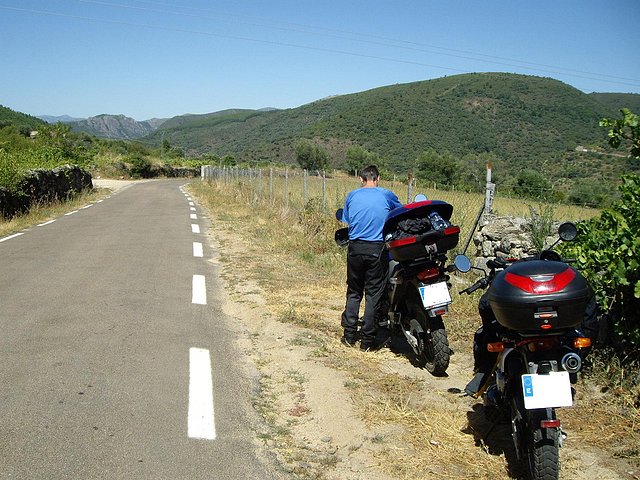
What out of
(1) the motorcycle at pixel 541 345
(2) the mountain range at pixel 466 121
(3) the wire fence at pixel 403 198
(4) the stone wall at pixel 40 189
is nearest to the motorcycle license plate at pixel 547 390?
(1) the motorcycle at pixel 541 345

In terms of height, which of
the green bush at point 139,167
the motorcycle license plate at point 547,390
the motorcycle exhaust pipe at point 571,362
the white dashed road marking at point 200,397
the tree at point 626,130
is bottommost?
the green bush at point 139,167

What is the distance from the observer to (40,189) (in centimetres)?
1966

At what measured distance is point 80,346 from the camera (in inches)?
223

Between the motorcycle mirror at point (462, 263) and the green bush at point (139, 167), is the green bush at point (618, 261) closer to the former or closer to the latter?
the motorcycle mirror at point (462, 263)

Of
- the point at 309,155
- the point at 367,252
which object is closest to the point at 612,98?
the point at 309,155

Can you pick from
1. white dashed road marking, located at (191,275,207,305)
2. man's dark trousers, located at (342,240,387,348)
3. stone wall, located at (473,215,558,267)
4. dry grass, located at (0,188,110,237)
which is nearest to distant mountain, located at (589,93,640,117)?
dry grass, located at (0,188,110,237)

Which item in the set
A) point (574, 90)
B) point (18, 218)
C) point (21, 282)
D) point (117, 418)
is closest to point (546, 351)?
point (117, 418)

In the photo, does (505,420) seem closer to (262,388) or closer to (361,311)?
(262,388)

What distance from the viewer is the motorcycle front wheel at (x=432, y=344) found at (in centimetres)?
517

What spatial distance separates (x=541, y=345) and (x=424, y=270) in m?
1.97

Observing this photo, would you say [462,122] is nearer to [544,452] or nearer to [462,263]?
[462,263]

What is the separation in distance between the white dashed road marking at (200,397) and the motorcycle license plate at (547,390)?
201 cm

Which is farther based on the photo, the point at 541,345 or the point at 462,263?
the point at 462,263

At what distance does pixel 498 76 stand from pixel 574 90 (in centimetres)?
1569
